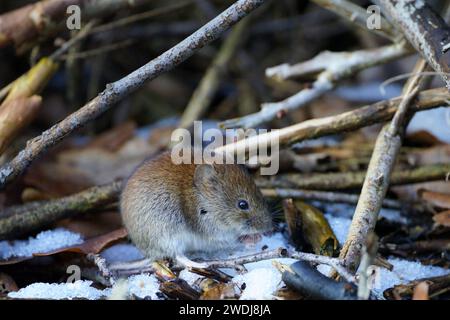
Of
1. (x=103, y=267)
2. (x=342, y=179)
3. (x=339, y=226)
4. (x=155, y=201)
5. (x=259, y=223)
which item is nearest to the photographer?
(x=103, y=267)

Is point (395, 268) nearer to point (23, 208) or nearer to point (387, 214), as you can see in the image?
point (387, 214)

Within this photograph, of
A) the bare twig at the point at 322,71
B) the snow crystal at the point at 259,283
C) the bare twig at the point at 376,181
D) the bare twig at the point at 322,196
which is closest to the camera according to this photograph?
the snow crystal at the point at 259,283

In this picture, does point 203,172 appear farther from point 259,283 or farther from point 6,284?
point 6,284

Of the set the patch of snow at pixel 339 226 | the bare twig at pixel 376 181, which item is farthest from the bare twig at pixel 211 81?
the bare twig at pixel 376 181

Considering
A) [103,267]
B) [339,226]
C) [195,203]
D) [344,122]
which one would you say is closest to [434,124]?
[344,122]

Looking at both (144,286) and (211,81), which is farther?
(211,81)

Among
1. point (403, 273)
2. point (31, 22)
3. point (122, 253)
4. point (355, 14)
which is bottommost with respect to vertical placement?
point (403, 273)

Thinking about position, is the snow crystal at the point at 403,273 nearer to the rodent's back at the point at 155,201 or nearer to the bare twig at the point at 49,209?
the rodent's back at the point at 155,201
